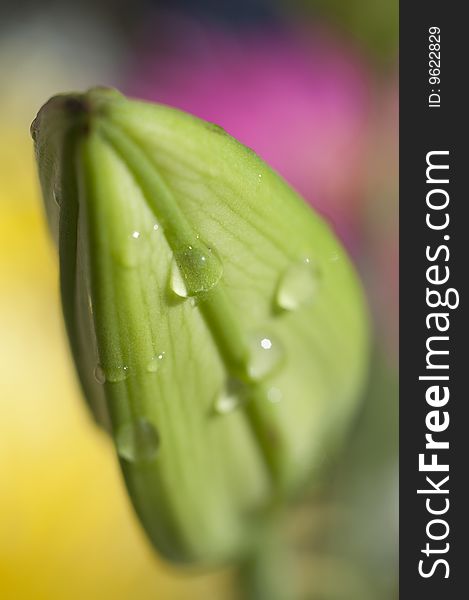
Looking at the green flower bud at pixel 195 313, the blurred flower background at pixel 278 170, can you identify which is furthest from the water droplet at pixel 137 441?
the blurred flower background at pixel 278 170

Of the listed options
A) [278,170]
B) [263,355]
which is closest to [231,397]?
[263,355]

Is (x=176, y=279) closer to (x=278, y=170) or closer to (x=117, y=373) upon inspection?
(x=117, y=373)

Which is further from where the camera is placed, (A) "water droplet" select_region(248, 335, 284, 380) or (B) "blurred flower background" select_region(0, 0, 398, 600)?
(B) "blurred flower background" select_region(0, 0, 398, 600)

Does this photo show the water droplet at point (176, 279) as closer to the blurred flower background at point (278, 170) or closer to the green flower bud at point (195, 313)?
the green flower bud at point (195, 313)

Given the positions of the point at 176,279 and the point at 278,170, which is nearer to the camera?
the point at 176,279

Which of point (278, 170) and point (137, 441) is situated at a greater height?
point (278, 170)

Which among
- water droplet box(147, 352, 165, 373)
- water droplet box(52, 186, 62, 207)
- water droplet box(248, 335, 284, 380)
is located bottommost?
water droplet box(147, 352, 165, 373)

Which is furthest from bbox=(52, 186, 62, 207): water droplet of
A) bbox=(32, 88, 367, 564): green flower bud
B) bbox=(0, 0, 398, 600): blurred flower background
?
bbox=(0, 0, 398, 600): blurred flower background

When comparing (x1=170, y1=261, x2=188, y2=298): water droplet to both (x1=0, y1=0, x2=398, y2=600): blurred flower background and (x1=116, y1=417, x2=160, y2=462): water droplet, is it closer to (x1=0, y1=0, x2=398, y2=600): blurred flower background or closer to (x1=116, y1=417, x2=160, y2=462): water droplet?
(x1=116, y1=417, x2=160, y2=462): water droplet
